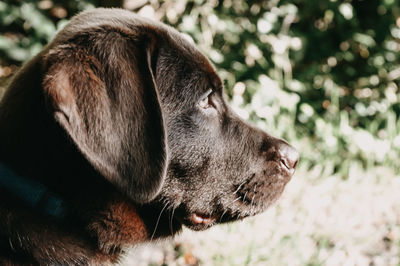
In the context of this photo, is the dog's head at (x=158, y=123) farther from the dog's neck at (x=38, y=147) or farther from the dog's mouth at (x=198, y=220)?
the dog's neck at (x=38, y=147)

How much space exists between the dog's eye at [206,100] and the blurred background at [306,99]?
134 centimetres

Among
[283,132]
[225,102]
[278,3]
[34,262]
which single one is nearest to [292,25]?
[278,3]

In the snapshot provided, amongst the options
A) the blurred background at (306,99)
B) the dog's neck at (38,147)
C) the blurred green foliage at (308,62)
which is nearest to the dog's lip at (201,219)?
the dog's neck at (38,147)

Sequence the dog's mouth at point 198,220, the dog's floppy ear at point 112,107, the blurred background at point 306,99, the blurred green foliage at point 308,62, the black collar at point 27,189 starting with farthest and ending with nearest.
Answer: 1. the blurred green foliage at point 308,62
2. the blurred background at point 306,99
3. the dog's mouth at point 198,220
4. the black collar at point 27,189
5. the dog's floppy ear at point 112,107

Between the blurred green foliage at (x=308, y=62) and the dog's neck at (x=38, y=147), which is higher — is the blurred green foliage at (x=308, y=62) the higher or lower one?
the lower one

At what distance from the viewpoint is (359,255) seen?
12.1 ft

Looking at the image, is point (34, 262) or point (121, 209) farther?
point (121, 209)

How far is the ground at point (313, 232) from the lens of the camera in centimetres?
321

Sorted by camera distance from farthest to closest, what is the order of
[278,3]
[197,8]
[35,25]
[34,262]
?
[278,3] < [197,8] < [35,25] < [34,262]

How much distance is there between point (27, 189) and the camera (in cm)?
165

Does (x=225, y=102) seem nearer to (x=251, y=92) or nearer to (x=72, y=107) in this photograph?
(x=72, y=107)

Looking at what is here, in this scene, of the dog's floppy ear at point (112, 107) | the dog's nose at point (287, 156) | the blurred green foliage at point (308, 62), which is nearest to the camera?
the dog's floppy ear at point (112, 107)

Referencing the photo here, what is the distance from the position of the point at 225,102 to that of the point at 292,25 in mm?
3553

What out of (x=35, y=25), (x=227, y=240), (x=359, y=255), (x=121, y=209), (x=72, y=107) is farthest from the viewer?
(x=35, y=25)
